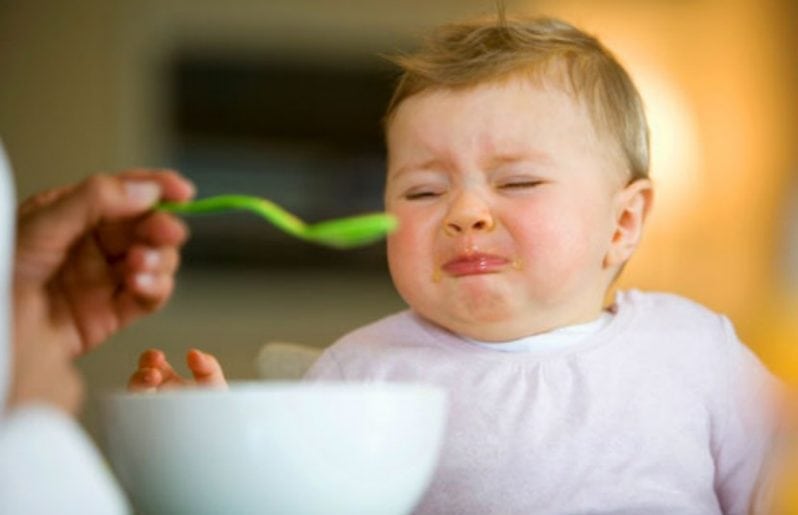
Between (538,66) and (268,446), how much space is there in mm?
628

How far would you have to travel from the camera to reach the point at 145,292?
86 cm

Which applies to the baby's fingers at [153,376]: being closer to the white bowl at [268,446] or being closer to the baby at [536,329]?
the baby at [536,329]

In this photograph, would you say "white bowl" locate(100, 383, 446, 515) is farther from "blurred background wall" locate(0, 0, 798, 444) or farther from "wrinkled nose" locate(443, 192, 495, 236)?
"blurred background wall" locate(0, 0, 798, 444)

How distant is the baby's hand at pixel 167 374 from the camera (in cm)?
104

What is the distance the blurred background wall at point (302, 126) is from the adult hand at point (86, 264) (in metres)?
3.79

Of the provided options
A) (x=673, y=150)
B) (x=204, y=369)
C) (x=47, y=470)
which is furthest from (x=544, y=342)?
(x=673, y=150)

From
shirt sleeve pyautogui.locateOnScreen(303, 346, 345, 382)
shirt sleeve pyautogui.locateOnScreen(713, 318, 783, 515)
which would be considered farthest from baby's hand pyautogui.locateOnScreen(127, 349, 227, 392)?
shirt sleeve pyautogui.locateOnScreen(713, 318, 783, 515)

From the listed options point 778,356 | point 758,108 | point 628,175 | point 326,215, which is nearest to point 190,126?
point 326,215

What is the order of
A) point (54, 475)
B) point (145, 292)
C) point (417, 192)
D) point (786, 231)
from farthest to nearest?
point (417, 192) → point (786, 231) → point (145, 292) → point (54, 475)

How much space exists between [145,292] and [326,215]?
13.8 ft

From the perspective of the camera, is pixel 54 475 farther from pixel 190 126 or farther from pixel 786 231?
pixel 190 126

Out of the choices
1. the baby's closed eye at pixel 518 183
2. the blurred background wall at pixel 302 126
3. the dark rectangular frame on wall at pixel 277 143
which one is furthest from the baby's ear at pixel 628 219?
the dark rectangular frame on wall at pixel 277 143

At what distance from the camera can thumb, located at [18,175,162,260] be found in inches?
29.5

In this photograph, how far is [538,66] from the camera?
1186 millimetres
